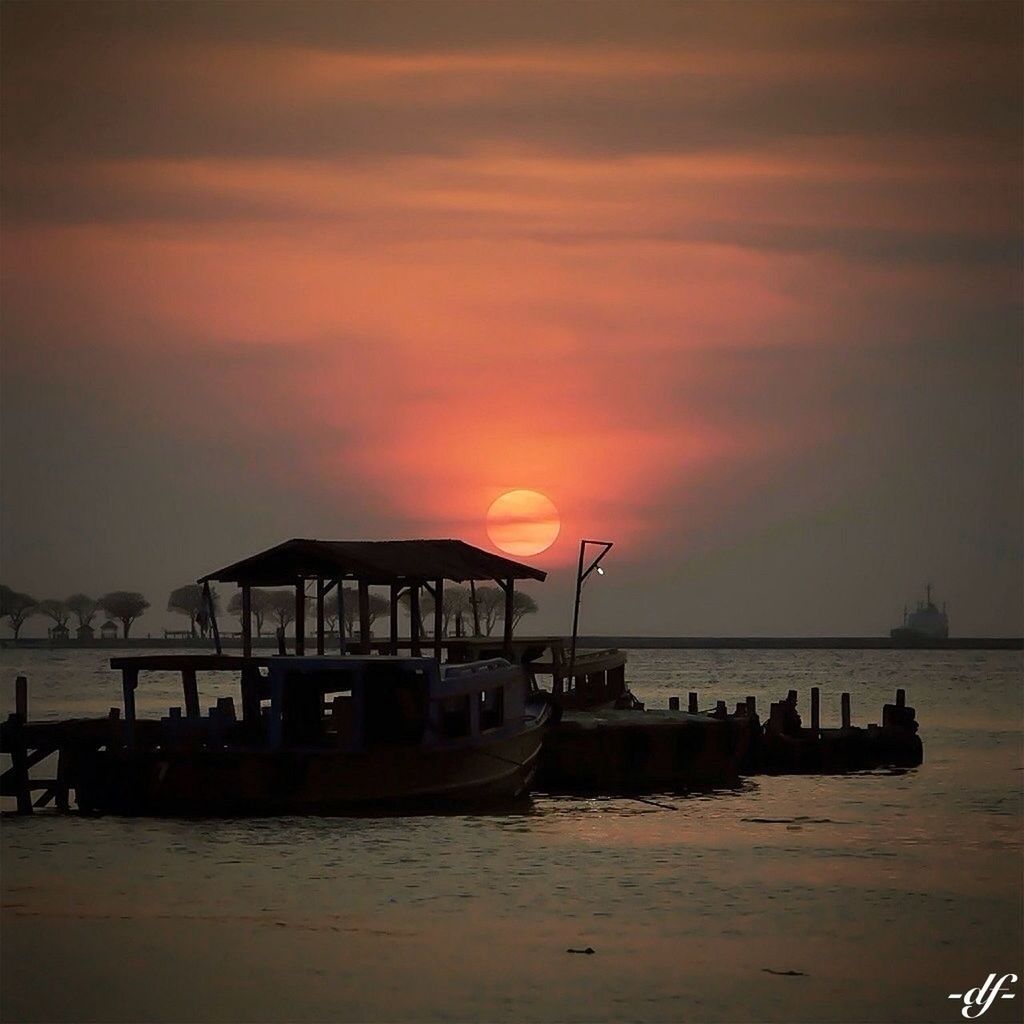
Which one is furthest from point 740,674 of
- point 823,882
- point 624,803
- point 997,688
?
point 823,882

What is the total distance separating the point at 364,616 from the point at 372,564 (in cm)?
343

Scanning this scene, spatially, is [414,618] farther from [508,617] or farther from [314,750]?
[314,750]

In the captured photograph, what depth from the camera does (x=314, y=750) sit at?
40.6 metres

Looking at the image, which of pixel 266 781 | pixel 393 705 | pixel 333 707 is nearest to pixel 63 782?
pixel 266 781

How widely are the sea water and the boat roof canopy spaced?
7.26 metres

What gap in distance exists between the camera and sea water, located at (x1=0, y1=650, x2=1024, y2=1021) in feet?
78.4

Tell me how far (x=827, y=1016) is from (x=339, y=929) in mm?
8762

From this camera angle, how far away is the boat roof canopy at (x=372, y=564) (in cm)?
4597

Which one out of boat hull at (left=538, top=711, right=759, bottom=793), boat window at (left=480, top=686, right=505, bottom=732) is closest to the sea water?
boat hull at (left=538, top=711, right=759, bottom=793)

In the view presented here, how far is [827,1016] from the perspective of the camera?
2297cm

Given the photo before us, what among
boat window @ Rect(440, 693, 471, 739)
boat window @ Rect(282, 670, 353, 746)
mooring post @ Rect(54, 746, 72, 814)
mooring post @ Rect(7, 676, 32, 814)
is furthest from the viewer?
boat window @ Rect(440, 693, 471, 739)

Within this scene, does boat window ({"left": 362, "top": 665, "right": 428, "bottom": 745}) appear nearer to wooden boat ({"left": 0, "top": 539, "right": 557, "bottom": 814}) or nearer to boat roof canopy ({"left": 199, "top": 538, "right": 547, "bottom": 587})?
wooden boat ({"left": 0, "top": 539, "right": 557, "bottom": 814})

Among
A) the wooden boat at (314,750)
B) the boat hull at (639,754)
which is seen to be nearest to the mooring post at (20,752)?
the wooden boat at (314,750)

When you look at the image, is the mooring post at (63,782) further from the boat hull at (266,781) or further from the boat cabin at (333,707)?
the boat cabin at (333,707)
